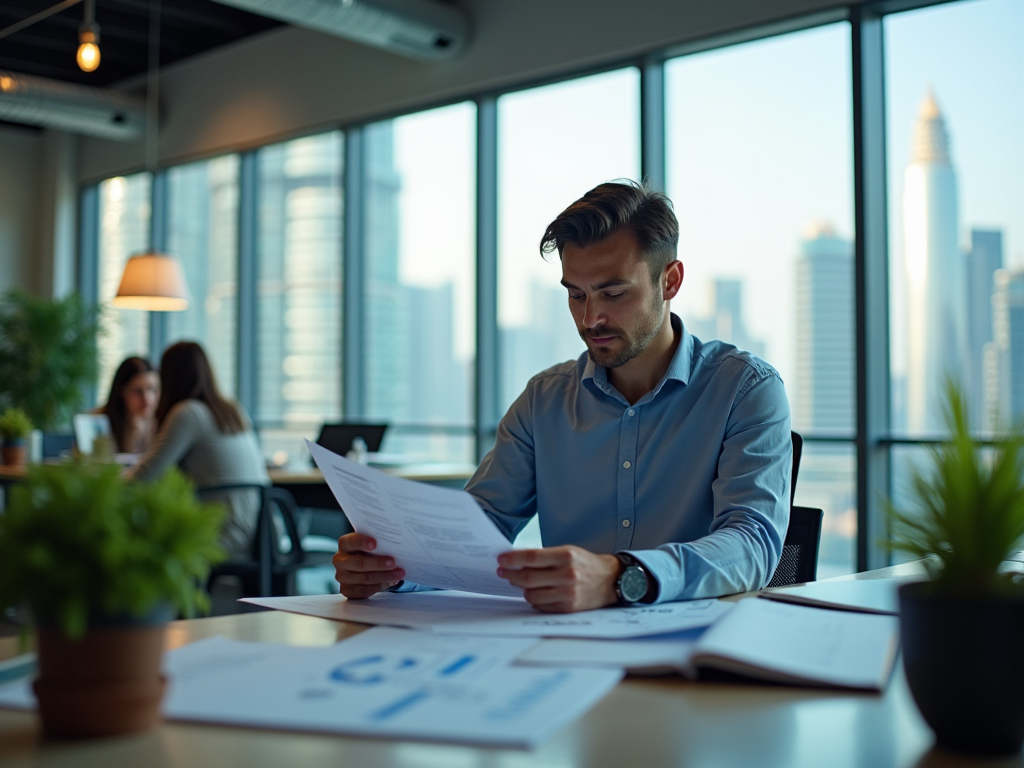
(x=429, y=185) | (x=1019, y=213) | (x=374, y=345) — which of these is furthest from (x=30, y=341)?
(x=1019, y=213)

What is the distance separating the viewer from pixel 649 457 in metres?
1.81

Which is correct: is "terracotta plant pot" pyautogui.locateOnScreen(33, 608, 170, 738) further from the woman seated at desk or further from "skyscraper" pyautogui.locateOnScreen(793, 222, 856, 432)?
"skyscraper" pyautogui.locateOnScreen(793, 222, 856, 432)

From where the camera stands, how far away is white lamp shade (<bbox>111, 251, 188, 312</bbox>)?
5656 mm

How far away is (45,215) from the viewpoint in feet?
30.5

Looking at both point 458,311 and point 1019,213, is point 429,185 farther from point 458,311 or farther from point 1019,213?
point 1019,213

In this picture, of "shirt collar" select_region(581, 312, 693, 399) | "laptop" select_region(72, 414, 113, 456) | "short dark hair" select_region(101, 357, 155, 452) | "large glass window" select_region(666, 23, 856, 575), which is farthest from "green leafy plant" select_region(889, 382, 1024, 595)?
"laptop" select_region(72, 414, 113, 456)

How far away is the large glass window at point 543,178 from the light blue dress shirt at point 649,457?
3649 millimetres

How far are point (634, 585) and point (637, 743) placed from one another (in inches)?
20.9

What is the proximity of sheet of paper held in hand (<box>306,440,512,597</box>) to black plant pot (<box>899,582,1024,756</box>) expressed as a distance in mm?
522

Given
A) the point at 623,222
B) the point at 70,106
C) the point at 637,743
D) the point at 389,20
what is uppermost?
the point at 70,106

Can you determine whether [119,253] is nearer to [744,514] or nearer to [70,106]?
[70,106]

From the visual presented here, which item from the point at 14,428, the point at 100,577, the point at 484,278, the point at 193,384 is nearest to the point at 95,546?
the point at 100,577

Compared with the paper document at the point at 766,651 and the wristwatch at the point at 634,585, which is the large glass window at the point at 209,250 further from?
the paper document at the point at 766,651

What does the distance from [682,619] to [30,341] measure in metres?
8.27
